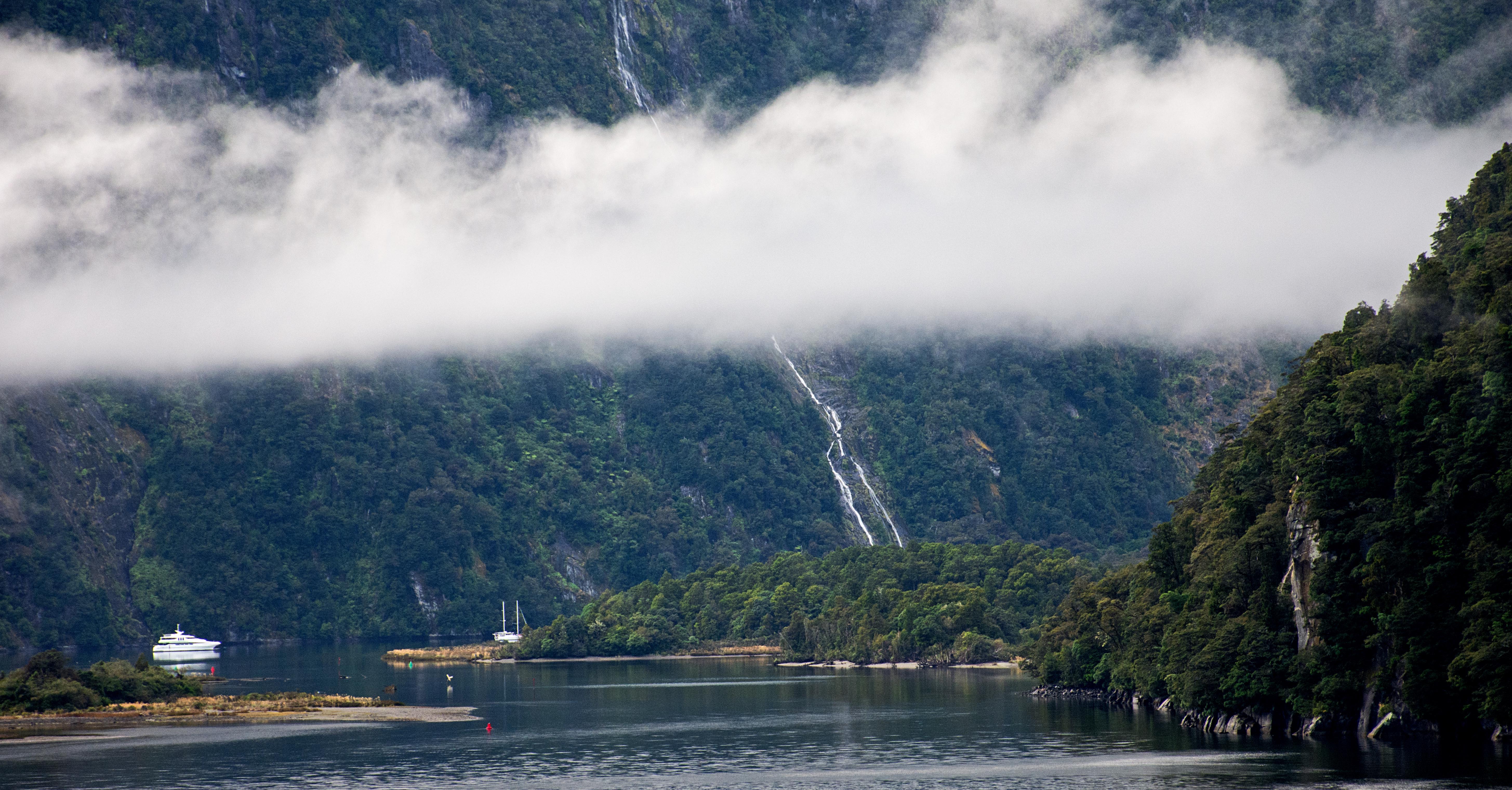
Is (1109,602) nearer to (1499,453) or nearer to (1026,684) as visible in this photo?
(1026,684)

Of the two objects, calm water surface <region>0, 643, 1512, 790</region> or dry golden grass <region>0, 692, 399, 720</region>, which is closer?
calm water surface <region>0, 643, 1512, 790</region>

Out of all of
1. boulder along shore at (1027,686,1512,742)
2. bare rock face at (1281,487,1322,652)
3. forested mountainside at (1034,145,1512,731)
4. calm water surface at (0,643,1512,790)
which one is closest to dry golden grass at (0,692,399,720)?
calm water surface at (0,643,1512,790)

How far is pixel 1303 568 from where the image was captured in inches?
4151

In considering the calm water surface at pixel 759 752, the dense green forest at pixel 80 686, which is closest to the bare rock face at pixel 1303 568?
the calm water surface at pixel 759 752

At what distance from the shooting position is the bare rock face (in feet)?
337

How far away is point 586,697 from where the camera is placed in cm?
16925

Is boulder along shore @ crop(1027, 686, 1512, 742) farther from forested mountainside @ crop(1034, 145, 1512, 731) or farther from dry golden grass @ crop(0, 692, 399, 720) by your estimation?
dry golden grass @ crop(0, 692, 399, 720)

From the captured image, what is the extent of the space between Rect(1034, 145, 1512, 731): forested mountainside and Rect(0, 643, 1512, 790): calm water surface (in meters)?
3.76

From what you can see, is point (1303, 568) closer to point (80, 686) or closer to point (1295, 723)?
point (1295, 723)

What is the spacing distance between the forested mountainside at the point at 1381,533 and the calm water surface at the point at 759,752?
376 centimetres

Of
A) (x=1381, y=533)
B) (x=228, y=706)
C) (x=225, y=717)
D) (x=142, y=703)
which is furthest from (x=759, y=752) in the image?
(x=142, y=703)

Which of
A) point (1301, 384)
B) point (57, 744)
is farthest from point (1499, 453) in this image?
point (57, 744)

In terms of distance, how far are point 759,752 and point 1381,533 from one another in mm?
44037

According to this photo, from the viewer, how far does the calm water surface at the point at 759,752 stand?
306 ft
